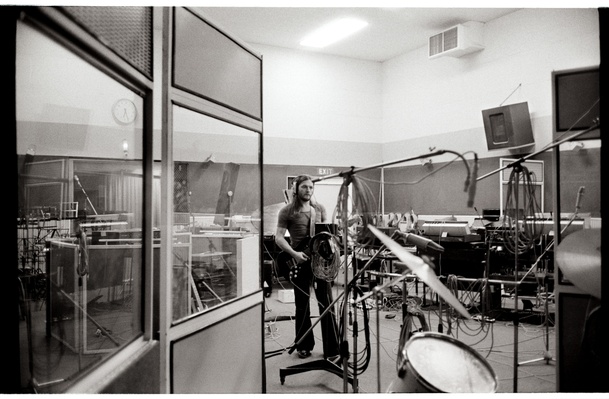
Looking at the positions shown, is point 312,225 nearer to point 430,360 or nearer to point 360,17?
point 430,360

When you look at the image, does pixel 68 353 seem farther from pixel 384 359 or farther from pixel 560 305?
pixel 560 305

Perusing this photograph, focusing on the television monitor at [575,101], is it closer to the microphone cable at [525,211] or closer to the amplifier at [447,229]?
the microphone cable at [525,211]

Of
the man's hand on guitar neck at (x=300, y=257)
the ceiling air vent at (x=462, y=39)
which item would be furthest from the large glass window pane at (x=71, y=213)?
the ceiling air vent at (x=462, y=39)

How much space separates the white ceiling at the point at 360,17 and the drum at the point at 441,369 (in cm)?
543

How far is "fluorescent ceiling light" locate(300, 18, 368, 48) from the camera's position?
7.58 m

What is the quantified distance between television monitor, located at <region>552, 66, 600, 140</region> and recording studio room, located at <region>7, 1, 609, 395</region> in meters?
0.01

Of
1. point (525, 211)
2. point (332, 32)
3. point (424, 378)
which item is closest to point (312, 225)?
point (525, 211)

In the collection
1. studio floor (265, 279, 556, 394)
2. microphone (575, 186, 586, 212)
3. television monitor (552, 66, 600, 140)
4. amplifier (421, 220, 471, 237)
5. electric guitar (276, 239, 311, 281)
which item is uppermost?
television monitor (552, 66, 600, 140)

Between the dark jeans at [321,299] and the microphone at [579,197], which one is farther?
the dark jeans at [321,299]

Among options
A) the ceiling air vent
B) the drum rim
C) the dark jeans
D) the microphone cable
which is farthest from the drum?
the ceiling air vent

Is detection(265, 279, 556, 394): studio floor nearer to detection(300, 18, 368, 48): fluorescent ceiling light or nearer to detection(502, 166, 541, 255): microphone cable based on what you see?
detection(502, 166, 541, 255): microphone cable

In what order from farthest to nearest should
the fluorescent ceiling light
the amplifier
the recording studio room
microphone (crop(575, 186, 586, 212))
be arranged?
1. the fluorescent ceiling light
2. the amplifier
3. microphone (crop(575, 186, 586, 212))
4. the recording studio room

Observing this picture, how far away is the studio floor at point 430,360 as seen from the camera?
79.4 inches
